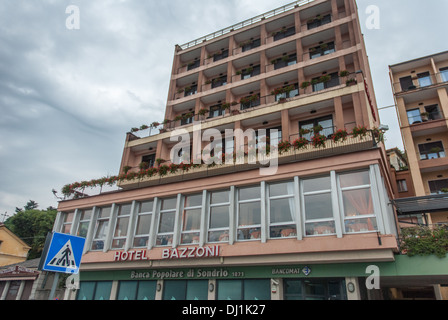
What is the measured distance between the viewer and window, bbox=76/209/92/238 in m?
18.3

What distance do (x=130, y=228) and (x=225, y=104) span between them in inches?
405

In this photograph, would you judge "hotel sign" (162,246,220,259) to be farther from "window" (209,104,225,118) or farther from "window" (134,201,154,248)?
"window" (209,104,225,118)

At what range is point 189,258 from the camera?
14.2m

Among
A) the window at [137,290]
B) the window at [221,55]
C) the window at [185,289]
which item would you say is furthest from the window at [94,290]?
the window at [221,55]

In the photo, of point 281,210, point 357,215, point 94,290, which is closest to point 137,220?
point 94,290

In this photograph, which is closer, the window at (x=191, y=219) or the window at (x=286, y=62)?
the window at (x=191, y=219)

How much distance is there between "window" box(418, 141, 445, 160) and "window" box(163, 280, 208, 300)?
19481 mm

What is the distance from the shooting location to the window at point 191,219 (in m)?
14.9

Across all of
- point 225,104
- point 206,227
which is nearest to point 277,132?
point 225,104

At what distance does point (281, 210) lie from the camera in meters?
13.3

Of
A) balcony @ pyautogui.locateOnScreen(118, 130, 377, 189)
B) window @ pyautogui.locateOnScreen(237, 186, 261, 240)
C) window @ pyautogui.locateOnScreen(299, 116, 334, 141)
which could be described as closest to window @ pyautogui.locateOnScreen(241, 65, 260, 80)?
window @ pyautogui.locateOnScreen(299, 116, 334, 141)

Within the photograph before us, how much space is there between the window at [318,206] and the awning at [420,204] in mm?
3373

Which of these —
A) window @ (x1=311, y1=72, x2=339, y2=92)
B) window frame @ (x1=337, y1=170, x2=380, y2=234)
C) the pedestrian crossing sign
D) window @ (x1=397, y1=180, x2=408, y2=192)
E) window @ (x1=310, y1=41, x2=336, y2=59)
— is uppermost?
window @ (x1=310, y1=41, x2=336, y2=59)

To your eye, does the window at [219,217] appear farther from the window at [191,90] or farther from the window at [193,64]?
the window at [193,64]
